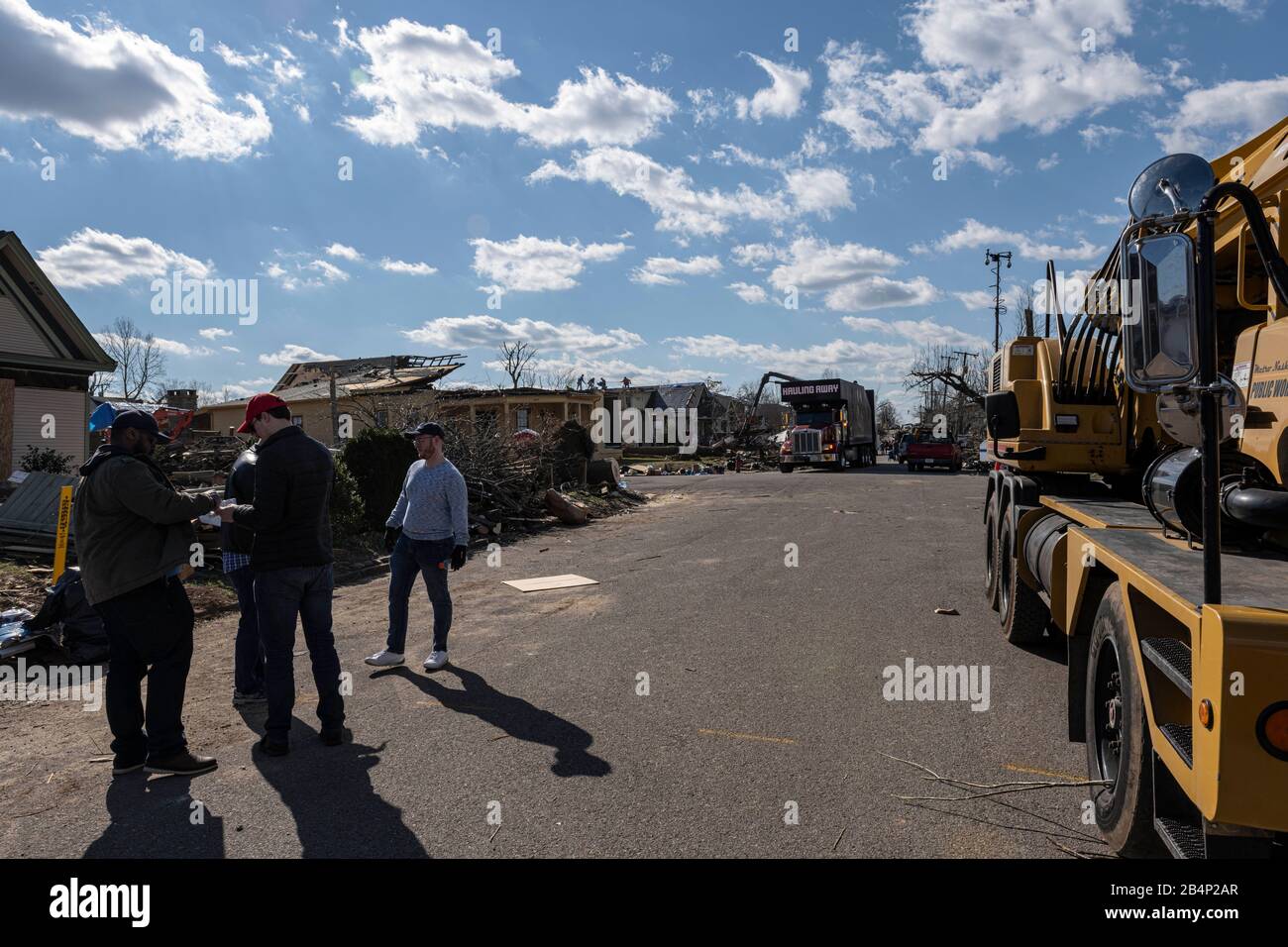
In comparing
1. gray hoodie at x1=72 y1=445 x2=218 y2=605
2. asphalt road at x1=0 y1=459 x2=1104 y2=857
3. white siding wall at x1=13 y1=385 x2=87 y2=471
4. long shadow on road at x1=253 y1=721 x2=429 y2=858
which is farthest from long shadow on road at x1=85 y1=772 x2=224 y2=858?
white siding wall at x1=13 y1=385 x2=87 y2=471

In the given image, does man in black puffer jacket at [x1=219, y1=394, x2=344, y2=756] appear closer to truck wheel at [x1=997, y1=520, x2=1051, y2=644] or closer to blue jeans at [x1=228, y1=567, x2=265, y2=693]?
blue jeans at [x1=228, y1=567, x2=265, y2=693]

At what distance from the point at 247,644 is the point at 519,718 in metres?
1.97

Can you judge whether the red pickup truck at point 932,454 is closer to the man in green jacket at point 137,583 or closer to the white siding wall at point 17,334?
the white siding wall at point 17,334

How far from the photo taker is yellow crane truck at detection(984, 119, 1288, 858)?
2.27 metres

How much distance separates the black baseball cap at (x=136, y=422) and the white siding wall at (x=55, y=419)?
16416mm

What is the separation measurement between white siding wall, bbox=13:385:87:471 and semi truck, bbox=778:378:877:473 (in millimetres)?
25850

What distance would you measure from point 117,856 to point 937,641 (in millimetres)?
5905

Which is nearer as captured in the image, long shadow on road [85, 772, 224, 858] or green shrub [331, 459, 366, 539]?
long shadow on road [85, 772, 224, 858]

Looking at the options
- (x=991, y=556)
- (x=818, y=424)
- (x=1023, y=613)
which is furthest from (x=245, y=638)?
(x=818, y=424)

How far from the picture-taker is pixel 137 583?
14.2 ft

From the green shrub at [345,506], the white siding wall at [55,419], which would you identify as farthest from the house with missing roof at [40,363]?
the green shrub at [345,506]

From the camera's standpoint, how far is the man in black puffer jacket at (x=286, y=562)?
4.69m

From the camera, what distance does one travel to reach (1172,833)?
9.45ft

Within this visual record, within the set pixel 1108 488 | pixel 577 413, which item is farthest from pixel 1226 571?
pixel 577 413
